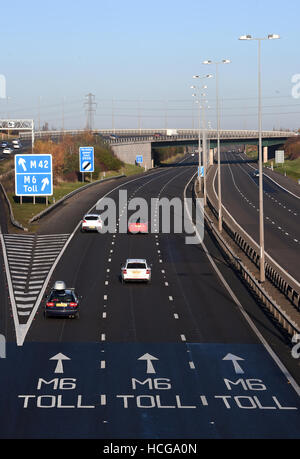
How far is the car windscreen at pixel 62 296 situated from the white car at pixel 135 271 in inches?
353

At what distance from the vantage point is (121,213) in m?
87.7

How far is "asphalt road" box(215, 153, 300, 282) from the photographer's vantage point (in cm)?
6228

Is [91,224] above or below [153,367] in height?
above

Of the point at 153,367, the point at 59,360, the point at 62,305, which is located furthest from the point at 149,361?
the point at 62,305

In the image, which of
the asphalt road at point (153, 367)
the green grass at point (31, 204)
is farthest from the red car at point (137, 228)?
the asphalt road at point (153, 367)

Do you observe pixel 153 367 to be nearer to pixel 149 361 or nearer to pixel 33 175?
pixel 149 361

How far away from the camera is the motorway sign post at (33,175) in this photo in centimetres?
8269

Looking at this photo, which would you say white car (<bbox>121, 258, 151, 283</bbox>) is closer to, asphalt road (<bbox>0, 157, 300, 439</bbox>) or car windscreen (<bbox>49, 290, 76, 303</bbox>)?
asphalt road (<bbox>0, 157, 300, 439</bbox>)

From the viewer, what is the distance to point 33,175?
8300cm

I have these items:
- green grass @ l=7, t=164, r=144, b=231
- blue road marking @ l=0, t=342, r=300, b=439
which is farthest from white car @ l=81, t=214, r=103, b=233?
blue road marking @ l=0, t=342, r=300, b=439

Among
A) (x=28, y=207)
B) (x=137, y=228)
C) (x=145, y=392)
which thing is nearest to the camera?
(x=145, y=392)

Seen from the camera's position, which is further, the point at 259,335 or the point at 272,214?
the point at 272,214
